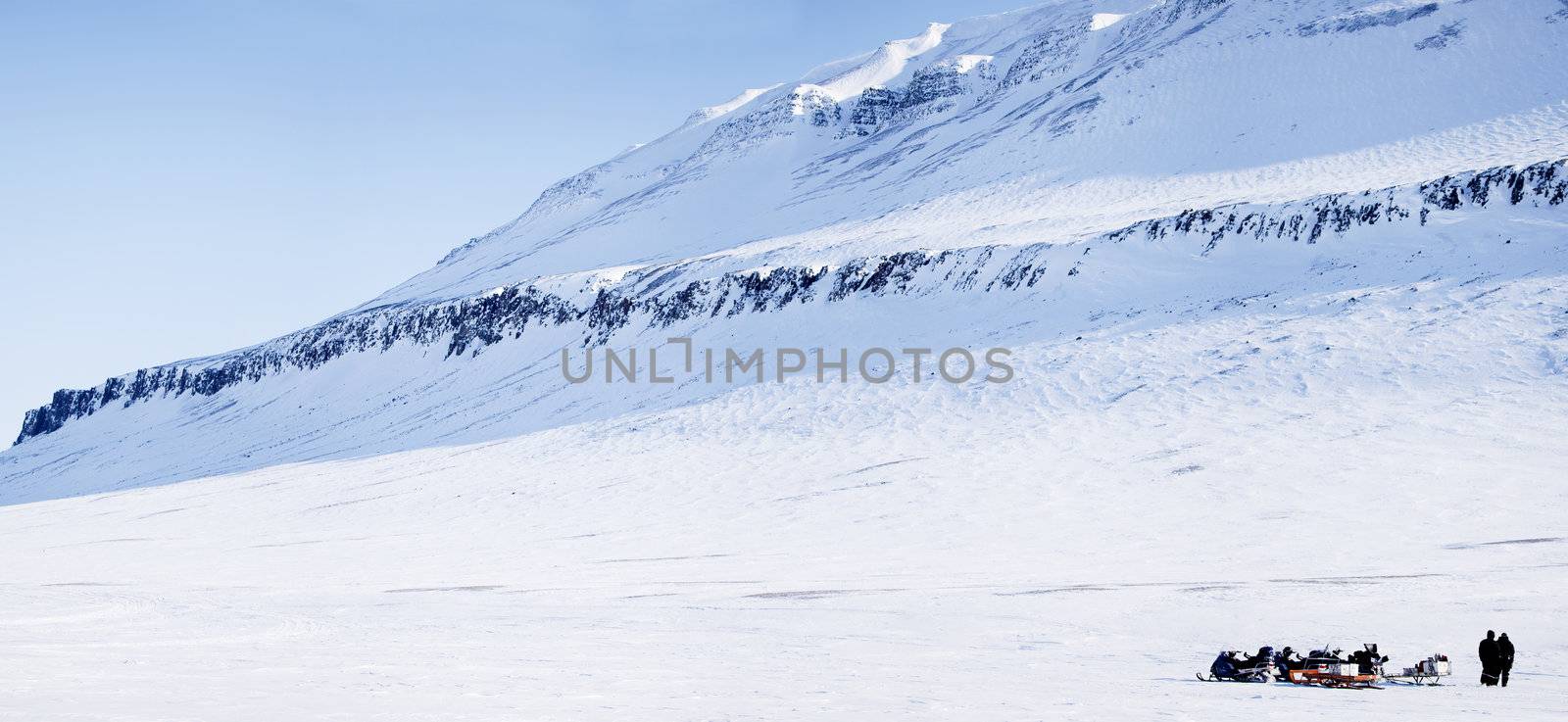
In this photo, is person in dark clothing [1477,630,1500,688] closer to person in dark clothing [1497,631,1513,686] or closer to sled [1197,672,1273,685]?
person in dark clothing [1497,631,1513,686]

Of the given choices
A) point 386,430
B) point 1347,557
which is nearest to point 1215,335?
point 1347,557

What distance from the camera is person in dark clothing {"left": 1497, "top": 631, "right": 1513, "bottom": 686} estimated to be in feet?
37.4

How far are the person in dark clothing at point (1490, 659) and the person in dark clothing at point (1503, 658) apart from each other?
0.07ft

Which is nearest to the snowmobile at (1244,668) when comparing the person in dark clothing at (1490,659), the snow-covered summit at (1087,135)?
the person in dark clothing at (1490,659)

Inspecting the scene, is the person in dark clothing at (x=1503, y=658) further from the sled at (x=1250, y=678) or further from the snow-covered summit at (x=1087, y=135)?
the snow-covered summit at (x=1087, y=135)

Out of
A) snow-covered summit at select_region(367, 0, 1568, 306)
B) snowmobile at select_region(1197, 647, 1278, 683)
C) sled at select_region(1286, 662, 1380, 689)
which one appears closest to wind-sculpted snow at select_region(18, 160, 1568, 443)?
snow-covered summit at select_region(367, 0, 1568, 306)

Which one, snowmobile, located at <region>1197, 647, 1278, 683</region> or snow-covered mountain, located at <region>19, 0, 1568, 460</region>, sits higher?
snow-covered mountain, located at <region>19, 0, 1568, 460</region>

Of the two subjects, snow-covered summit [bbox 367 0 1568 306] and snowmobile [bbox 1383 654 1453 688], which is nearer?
snowmobile [bbox 1383 654 1453 688]

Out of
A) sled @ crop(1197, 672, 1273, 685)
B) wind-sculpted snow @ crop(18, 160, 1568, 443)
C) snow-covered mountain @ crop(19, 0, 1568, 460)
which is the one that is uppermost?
snow-covered mountain @ crop(19, 0, 1568, 460)

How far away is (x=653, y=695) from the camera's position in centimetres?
1055

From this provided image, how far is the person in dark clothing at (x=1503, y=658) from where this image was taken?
37.4ft

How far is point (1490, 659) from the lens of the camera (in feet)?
38.1

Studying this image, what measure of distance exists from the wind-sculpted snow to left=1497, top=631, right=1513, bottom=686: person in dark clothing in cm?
4025

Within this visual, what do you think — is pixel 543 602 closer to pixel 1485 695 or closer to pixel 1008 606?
pixel 1008 606
